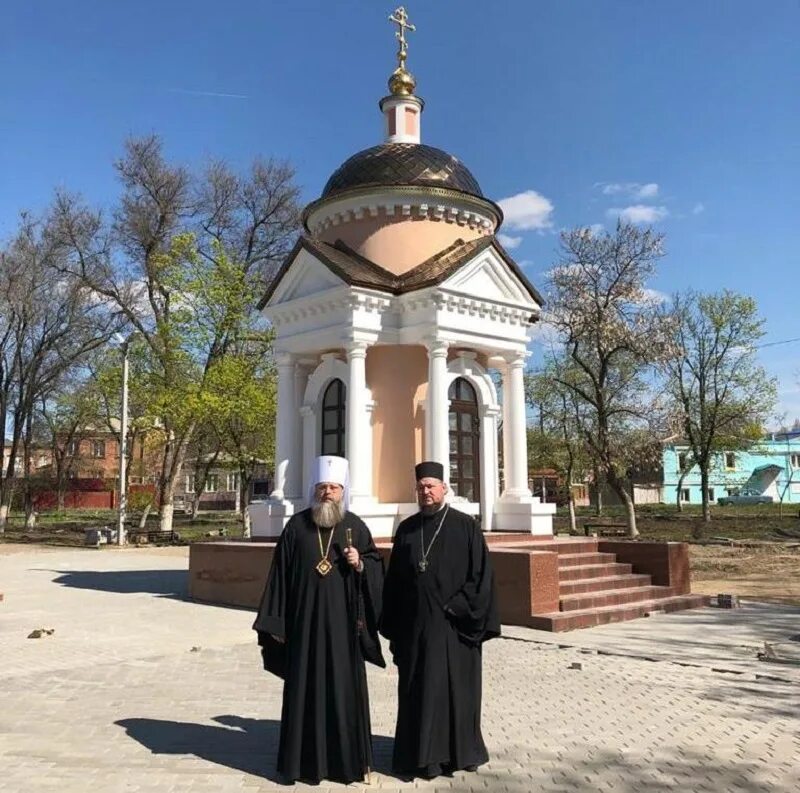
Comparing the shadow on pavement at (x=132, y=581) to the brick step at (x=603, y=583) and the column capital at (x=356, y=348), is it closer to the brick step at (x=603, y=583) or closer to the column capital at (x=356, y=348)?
the column capital at (x=356, y=348)

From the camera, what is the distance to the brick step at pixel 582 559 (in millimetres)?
12043

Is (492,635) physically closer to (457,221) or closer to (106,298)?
(457,221)

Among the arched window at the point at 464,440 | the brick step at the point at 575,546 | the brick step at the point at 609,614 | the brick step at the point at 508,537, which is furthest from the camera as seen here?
the arched window at the point at 464,440

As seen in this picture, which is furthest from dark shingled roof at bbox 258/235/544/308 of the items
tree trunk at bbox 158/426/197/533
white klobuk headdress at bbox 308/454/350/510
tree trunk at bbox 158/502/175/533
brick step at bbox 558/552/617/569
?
tree trunk at bbox 158/502/175/533

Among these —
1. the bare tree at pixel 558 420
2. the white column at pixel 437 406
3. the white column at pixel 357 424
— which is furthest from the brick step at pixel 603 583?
the bare tree at pixel 558 420

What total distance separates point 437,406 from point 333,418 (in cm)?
225

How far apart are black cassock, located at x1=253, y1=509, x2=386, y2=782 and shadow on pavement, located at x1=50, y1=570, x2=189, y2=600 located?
9966mm

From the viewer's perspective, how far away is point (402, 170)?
14.2m

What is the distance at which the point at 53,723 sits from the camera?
5.91m

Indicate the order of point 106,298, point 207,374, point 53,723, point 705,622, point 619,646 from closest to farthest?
1. point 53,723
2. point 619,646
3. point 705,622
4. point 207,374
5. point 106,298

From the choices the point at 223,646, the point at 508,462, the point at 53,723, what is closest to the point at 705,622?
the point at 508,462

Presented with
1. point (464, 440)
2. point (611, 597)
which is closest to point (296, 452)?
point (464, 440)

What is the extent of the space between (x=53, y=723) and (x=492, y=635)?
11.7 ft

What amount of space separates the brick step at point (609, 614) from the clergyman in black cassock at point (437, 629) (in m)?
5.36
